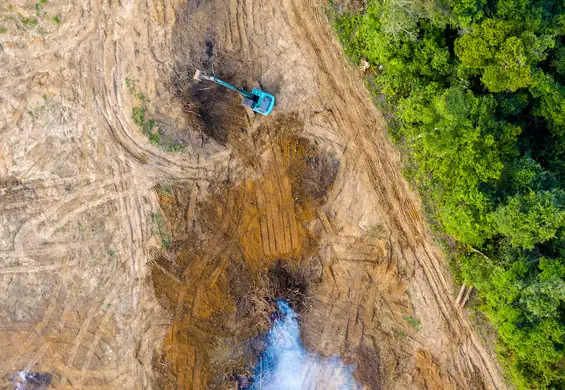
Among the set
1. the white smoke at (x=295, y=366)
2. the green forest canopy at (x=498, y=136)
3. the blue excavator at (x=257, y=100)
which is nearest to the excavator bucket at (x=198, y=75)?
the blue excavator at (x=257, y=100)

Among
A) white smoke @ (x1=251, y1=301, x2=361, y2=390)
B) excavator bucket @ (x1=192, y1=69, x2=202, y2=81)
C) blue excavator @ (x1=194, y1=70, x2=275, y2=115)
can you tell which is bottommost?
white smoke @ (x1=251, y1=301, x2=361, y2=390)

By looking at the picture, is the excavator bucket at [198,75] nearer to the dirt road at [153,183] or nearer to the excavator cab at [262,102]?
the dirt road at [153,183]

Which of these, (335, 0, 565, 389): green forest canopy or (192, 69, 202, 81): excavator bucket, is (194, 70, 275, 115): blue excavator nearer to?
(192, 69, 202, 81): excavator bucket

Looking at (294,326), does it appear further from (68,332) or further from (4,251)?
(4,251)

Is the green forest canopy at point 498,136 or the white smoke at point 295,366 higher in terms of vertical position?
the green forest canopy at point 498,136

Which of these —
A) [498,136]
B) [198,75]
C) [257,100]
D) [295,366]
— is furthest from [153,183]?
[498,136]

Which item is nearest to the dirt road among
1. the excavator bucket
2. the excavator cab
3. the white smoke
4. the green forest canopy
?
the excavator cab
